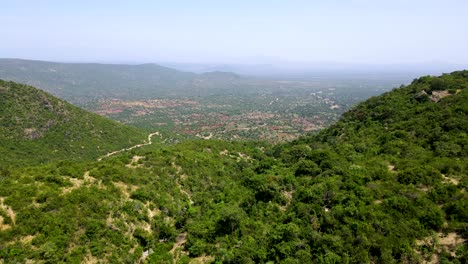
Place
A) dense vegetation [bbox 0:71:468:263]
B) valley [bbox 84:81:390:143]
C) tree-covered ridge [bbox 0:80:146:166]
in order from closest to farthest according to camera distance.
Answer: dense vegetation [bbox 0:71:468:263] → tree-covered ridge [bbox 0:80:146:166] → valley [bbox 84:81:390:143]

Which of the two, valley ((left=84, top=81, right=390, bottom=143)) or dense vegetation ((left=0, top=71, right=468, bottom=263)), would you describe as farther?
valley ((left=84, top=81, right=390, bottom=143))

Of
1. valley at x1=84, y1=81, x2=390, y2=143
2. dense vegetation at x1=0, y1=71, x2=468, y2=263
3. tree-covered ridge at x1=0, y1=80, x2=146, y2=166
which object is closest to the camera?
dense vegetation at x1=0, y1=71, x2=468, y2=263

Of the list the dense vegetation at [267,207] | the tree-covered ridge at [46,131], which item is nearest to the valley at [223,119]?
the tree-covered ridge at [46,131]

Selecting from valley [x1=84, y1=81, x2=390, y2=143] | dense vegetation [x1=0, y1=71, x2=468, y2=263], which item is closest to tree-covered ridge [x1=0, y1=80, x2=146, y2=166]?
dense vegetation [x1=0, y1=71, x2=468, y2=263]

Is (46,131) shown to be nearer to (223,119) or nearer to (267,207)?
(267,207)

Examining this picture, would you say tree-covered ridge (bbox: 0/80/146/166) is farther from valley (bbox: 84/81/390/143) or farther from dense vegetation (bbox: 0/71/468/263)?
valley (bbox: 84/81/390/143)

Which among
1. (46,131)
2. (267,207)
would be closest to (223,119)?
(46,131)

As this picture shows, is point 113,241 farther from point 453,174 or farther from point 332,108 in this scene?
point 332,108
